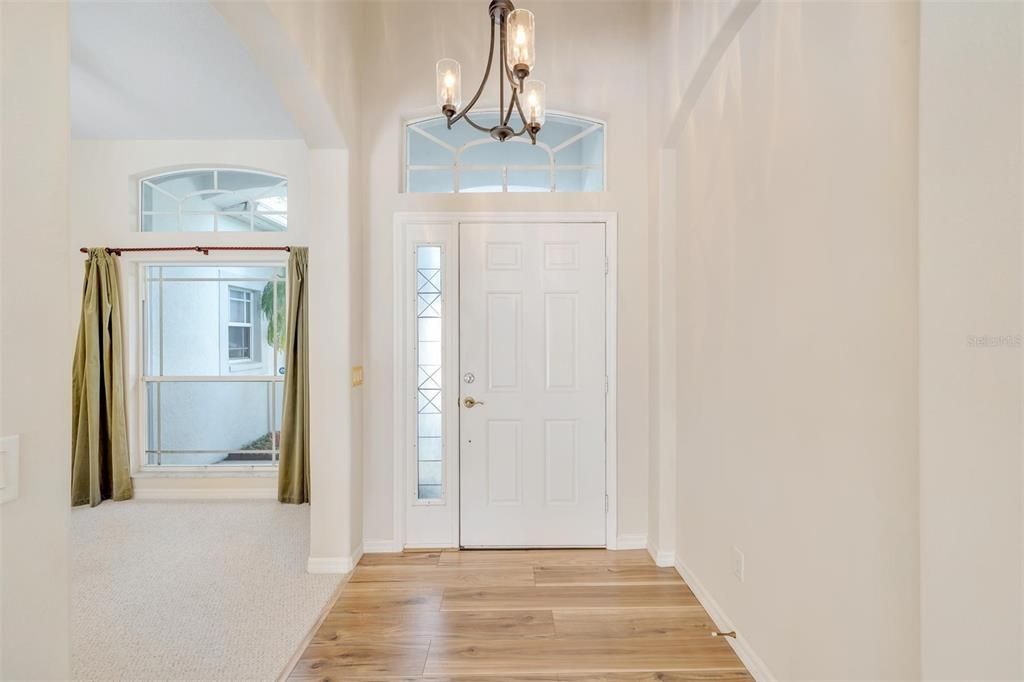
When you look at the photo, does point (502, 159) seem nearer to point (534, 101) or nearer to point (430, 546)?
point (534, 101)

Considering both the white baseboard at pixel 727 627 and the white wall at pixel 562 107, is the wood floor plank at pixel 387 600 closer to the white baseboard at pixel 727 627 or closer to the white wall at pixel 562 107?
the white wall at pixel 562 107

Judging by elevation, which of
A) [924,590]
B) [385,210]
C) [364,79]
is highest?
[364,79]

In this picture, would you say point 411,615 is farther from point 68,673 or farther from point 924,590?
point 924,590

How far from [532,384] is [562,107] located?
1759 mm

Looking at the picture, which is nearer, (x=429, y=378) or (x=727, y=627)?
(x=727, y=627)

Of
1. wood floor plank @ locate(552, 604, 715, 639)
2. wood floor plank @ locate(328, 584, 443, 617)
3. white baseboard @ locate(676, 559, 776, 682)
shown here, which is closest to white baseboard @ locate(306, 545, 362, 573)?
wood floor plank @ locate(328, 584, 443, 617)

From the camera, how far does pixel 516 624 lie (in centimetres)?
225

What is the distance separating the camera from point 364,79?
119 inches

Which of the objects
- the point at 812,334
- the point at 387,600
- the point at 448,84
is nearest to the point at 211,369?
the point at 387,600

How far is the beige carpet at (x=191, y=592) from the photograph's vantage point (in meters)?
2.04

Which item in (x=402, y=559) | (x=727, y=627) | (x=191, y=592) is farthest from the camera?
(x=402, y=559)

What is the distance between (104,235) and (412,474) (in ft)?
11.3

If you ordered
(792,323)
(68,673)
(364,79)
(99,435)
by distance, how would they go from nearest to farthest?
(68,673), (792,323), (364,79), (99,435)

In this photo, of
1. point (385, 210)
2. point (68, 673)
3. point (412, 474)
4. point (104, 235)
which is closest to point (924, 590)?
point (68, 673)
